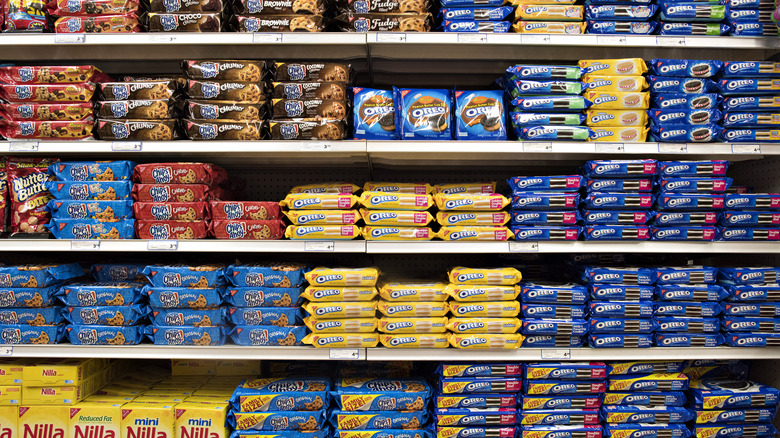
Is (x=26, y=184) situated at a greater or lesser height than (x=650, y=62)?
lesser

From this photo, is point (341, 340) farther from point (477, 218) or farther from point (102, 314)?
point (102, 314)

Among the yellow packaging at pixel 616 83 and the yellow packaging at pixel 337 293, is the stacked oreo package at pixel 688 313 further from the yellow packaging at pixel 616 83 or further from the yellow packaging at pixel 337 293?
the yellow packaging at pixel 337 293

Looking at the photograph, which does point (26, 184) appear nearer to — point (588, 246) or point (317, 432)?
point (317, 432)

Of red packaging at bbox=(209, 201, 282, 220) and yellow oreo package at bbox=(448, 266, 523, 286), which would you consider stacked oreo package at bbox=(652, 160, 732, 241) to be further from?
red packaging at bbox=(209, 201, 282, 220)

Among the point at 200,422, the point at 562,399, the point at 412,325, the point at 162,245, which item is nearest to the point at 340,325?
the point at 412,325

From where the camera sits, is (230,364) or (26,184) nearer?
(26,184)

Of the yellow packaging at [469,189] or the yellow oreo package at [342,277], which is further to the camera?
the yellow packaging at [469,189]

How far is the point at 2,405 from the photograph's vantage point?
189 cm

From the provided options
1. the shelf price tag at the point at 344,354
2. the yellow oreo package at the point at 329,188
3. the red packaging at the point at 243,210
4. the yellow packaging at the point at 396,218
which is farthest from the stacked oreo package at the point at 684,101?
the red packaging at the point at 243,210

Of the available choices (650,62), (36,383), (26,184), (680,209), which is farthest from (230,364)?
(650,62)

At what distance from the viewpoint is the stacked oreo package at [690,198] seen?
188 centimetres

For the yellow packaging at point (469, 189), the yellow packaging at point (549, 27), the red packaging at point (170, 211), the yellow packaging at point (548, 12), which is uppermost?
the yellow packaging at point (548, 12)

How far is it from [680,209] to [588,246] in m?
0.49

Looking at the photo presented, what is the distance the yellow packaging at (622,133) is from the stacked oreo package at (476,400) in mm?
1149
